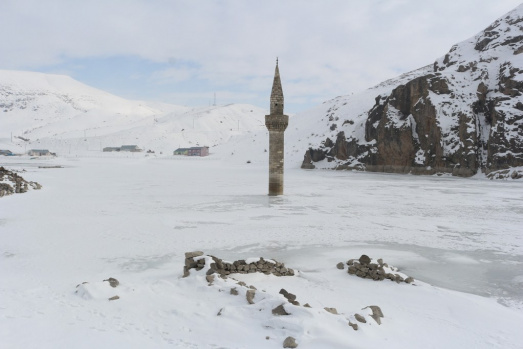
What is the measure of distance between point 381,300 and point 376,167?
53.0m

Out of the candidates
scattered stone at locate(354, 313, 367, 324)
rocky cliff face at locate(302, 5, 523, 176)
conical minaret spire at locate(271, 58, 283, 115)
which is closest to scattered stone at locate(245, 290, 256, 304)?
scattered stone at locate(354, 313, 367, 324)

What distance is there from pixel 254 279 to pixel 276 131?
1794 cm

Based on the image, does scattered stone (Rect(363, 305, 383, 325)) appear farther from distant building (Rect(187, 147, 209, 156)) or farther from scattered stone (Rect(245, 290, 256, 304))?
distant building (Rect(187, 147, 209, 156))

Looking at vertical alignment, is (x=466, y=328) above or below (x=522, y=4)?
below

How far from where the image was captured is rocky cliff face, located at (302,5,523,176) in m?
45.6

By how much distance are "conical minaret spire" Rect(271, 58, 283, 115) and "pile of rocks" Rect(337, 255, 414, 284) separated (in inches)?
693

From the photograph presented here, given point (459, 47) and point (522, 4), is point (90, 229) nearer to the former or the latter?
point (459, 47)

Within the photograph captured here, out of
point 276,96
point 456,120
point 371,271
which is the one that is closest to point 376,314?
point 371,271

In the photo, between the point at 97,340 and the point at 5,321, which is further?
the point at 5,321

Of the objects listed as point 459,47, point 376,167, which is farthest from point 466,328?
point 459,47

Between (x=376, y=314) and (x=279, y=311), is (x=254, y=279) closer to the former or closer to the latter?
(x=279, y=311)

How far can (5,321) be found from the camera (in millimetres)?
6176

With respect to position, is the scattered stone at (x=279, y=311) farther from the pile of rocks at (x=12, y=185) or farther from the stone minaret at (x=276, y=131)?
the pile of rocks at (x=12, y=185)

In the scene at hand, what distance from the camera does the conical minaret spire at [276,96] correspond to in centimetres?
2548
